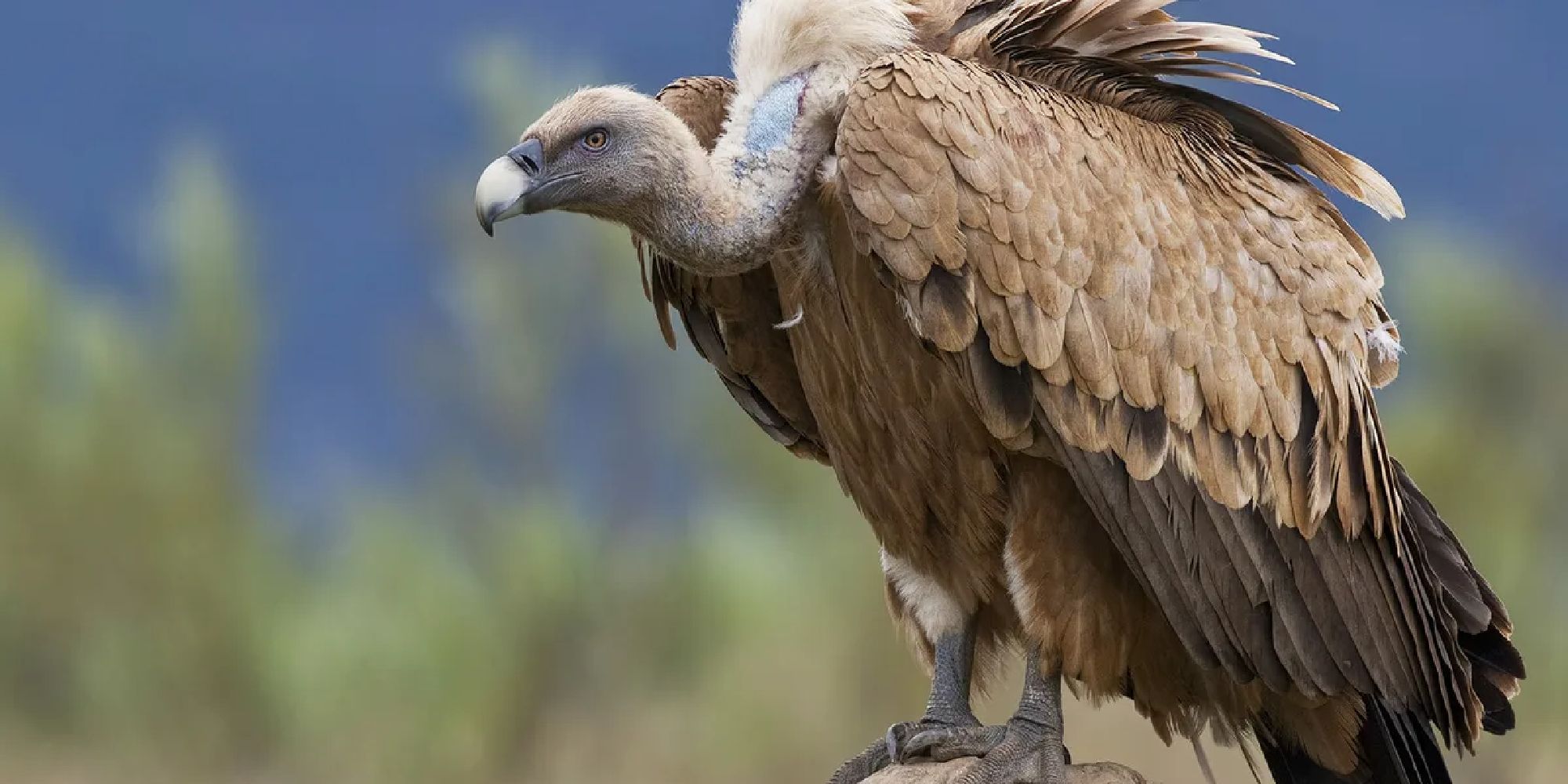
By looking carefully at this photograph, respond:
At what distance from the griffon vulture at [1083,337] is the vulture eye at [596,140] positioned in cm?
1

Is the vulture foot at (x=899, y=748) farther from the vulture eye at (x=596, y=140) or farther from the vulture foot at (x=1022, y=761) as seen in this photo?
the vulture eye at (x=596, y=140)

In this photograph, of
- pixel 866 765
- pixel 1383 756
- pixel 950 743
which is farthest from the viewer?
pixel 866 765

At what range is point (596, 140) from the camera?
4.34 metres

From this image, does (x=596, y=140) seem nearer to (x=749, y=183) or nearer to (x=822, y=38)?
(x=749, y=183)

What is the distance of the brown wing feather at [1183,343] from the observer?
13.1 feet

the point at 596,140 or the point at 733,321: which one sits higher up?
the point at 596,140

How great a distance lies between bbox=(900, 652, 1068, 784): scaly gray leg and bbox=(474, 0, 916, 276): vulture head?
1276mm

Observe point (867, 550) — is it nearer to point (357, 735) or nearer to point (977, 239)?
point (357, 735)

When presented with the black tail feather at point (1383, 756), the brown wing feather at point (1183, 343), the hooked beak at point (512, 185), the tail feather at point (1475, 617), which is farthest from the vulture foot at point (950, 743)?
the hooked beak at point (512, 185)

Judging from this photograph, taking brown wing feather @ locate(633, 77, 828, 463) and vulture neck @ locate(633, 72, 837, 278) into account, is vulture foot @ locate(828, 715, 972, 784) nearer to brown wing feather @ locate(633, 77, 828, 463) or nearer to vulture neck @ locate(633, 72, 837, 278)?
brown wing feather @ locate(633, 77, 828, 463)

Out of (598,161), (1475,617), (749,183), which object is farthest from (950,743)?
(598,161)

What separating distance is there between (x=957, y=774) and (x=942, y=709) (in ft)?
1.14

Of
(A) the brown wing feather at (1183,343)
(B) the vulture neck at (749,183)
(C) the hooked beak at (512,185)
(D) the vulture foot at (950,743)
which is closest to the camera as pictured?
(A) the brown wing feather at (1183,343)

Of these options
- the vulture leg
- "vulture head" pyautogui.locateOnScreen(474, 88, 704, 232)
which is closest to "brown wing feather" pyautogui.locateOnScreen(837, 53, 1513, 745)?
"vulture head" pyautogui.locateOnScreen(474, 88, 704, 232)
